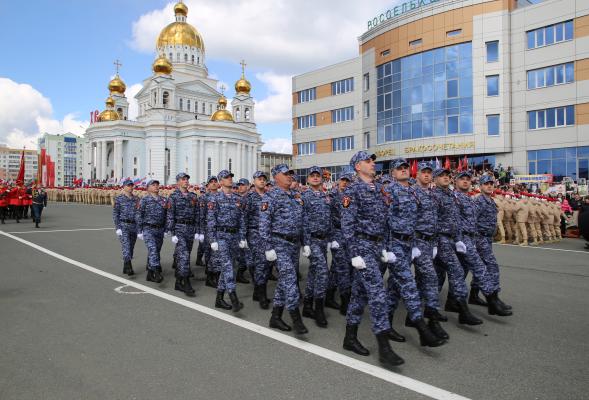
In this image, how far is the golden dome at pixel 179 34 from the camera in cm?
7362

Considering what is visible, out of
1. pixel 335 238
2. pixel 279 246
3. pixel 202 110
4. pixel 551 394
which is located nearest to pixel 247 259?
pixel 335 238

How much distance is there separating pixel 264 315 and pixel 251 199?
2908mm

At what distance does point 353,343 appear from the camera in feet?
15.3

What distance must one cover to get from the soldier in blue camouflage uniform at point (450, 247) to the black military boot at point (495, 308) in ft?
1.52

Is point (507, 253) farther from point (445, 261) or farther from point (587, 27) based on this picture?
point (587, 27)

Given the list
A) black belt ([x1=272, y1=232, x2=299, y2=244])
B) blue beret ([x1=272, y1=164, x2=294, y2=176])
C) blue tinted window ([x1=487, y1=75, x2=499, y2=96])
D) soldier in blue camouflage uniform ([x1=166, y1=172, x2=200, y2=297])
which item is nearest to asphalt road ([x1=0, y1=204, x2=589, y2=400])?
soldier in blue camouflage uniform ([x1=166, y1=172, x2=200, y2=297])

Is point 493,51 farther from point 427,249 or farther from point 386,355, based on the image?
point 386,355

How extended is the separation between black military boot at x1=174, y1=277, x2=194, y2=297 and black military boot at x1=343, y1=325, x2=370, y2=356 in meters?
3.42

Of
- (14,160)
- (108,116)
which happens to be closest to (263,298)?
(108,116)

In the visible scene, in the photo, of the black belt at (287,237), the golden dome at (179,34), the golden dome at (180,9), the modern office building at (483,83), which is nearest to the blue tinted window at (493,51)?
the modern office building at (483,83)

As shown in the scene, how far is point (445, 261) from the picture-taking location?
586 cm

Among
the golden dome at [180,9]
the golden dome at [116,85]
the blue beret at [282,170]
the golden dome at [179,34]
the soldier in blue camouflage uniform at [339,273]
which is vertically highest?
the golden dome at [180,9]

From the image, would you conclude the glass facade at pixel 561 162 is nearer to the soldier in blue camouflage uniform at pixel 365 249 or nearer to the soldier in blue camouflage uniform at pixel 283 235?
the soldier in blue camouflage uniform at pixel 283 235

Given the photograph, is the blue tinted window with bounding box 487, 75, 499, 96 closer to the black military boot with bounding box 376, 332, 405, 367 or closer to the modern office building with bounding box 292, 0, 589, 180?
the modern office building with bounding box 292, 0, 589, 180
